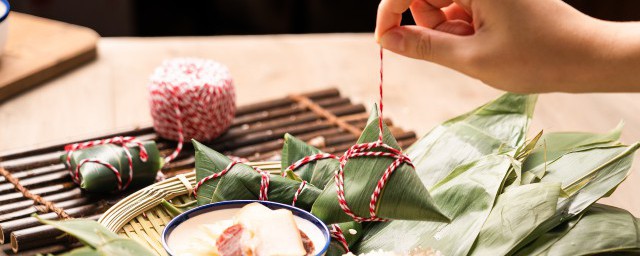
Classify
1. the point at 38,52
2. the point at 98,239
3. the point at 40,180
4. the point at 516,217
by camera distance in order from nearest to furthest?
the point at 98,239, the point at 516,217, the point at 40,180, the point at 38,52

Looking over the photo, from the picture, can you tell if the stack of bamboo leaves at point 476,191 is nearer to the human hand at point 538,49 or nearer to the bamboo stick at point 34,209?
the human hand at point 538,49

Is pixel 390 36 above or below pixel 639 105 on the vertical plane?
above

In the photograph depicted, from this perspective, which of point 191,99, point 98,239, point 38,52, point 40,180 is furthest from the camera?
point 38,52

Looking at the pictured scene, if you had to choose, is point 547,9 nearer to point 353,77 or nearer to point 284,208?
point 284,208

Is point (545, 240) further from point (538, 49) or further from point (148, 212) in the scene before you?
point (148, 212)

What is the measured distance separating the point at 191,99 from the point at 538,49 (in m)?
0.68

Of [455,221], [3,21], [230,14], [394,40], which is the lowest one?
[230,14]

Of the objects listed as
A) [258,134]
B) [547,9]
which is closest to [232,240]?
[547,9]

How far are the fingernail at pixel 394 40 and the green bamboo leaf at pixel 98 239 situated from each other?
39 centimetres

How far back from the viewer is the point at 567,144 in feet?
3.91

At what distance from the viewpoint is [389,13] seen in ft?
3.47

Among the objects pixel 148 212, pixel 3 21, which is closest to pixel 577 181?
pixel 148 212

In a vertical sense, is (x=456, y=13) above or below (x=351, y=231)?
above

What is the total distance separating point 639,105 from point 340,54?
27.0 inches
